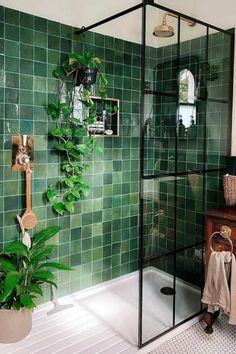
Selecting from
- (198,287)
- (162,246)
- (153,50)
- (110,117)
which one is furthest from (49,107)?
(198,287)

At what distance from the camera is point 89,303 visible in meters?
2.55

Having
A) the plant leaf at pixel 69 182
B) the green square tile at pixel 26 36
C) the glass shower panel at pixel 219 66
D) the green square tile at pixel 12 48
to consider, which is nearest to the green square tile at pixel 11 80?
the green square tile at pixel 12 48

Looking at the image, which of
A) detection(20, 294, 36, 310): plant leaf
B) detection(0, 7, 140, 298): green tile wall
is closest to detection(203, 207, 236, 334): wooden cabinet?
detection(0, 7, 140, 298): green tile wall

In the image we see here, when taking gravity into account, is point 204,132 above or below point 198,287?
above

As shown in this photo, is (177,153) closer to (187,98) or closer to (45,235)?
(187,98)

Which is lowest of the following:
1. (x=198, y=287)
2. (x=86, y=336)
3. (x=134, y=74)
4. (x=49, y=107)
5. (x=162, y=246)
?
(x=86, y=336)

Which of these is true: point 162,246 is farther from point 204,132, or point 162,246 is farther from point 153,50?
point 153,50

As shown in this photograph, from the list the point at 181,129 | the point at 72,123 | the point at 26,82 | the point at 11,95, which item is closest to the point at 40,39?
the point at 26,82

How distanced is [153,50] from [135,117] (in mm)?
787

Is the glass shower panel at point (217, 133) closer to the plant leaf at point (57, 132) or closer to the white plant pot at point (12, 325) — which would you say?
the plant leaf at point (57, 132)

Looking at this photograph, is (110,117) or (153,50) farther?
(110,117)

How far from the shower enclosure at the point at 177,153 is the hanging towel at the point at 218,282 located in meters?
0.27

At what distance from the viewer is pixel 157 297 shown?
7.90ft

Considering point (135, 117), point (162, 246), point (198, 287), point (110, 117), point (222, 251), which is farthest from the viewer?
point (135, 117)
